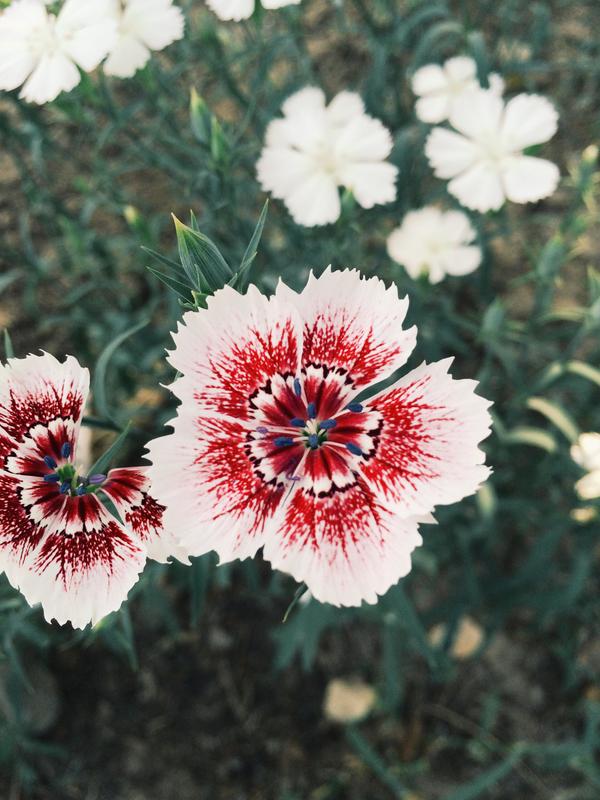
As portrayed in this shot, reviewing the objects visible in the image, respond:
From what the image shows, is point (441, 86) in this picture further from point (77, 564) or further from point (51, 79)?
point (77, 564)

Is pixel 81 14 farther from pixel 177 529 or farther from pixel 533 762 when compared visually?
pixel 533 762

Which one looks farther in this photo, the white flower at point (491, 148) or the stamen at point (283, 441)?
the white flower at point (491, 148)

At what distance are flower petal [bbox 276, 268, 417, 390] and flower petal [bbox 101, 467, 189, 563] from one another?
358 millimetres

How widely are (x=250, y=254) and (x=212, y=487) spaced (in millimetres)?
403

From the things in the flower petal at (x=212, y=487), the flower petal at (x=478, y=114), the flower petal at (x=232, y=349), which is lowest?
the flower petal at (x=212, y=487)

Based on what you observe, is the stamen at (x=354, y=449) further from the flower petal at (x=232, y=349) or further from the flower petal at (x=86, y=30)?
the flower petal at (x=86, y=30)

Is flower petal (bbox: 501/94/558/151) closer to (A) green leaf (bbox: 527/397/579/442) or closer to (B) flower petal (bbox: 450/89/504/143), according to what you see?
(B) flower petal (bbox: 450/89/504/143)

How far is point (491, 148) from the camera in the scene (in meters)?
2.22

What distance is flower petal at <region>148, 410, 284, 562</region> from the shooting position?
1.28 meters

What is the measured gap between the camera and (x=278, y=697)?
109 inches

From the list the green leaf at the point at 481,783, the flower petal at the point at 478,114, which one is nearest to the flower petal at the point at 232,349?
the flower petal at the point at 478,114

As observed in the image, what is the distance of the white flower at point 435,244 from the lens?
2.31 m

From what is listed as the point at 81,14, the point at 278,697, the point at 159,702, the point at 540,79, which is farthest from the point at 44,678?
the point at 540,79

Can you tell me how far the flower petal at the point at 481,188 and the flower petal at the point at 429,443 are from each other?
0.98 metres
